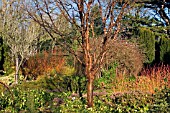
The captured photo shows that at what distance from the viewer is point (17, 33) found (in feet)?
47.3

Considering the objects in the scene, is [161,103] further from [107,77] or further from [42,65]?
[42,65]

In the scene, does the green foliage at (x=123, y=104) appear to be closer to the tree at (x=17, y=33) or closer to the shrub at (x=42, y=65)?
the tree at (x=17, y=33)

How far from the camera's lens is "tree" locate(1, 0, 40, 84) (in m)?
14.3

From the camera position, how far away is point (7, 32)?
47.4 ft

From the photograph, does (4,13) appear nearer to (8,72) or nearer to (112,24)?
(8,72)

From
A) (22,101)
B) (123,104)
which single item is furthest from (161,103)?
(22,101)

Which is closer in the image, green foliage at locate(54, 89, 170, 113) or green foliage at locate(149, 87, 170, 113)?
green foliage at locate(149, 87, 170, 113)

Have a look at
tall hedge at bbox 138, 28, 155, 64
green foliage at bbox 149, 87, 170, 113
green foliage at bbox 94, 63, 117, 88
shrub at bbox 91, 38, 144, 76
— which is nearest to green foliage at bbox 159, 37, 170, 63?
tall hedge at bbox 138, 28, 155, 64

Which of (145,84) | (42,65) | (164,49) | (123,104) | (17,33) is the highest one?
(17,33)

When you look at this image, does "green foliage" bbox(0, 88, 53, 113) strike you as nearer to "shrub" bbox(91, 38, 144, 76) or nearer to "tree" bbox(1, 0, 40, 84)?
"shrub" bbox(91, 38, 144, 76)

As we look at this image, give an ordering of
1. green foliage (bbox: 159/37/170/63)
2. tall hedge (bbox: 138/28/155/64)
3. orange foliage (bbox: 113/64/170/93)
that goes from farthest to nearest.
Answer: green foliage (bbox: 159/37/170/63) → tall hedge (bbox: 138/28/155/64) → orange foliage (bbox: 113/64/170/93)

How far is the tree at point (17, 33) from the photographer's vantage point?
14305 millimetres

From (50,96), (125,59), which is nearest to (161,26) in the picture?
(125,59)

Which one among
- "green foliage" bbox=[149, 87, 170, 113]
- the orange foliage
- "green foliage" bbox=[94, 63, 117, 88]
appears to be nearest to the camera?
"green foliage" bbox=[149, 87, 170, 113]
